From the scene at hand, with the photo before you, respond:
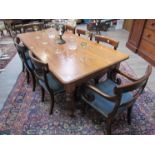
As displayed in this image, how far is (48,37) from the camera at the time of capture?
2395mm

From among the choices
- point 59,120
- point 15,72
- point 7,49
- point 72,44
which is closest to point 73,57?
point 72,44

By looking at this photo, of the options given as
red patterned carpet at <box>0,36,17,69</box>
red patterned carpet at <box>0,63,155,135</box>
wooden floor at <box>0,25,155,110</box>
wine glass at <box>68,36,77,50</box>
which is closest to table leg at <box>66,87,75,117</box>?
red patterned carpet at <box>0,63,155,135</box>

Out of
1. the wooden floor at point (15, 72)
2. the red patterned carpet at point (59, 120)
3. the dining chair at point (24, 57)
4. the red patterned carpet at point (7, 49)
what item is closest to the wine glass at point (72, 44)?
the dining chair at point (24, 57)

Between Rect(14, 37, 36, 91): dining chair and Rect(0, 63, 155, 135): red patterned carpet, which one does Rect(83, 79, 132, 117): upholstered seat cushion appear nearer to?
Rect(0, 63, 155, 135): red patterned carpet

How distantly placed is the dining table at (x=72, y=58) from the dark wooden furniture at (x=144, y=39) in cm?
156

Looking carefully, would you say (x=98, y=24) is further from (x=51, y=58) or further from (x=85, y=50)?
(x=51, y=58)

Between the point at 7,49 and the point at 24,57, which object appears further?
the point at 7,49

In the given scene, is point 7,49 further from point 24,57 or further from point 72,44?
point 72,44

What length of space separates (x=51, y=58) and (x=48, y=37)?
80cm

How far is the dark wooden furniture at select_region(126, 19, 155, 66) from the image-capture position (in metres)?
3.01

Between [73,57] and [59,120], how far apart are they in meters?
0.80

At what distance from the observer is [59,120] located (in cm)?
185
